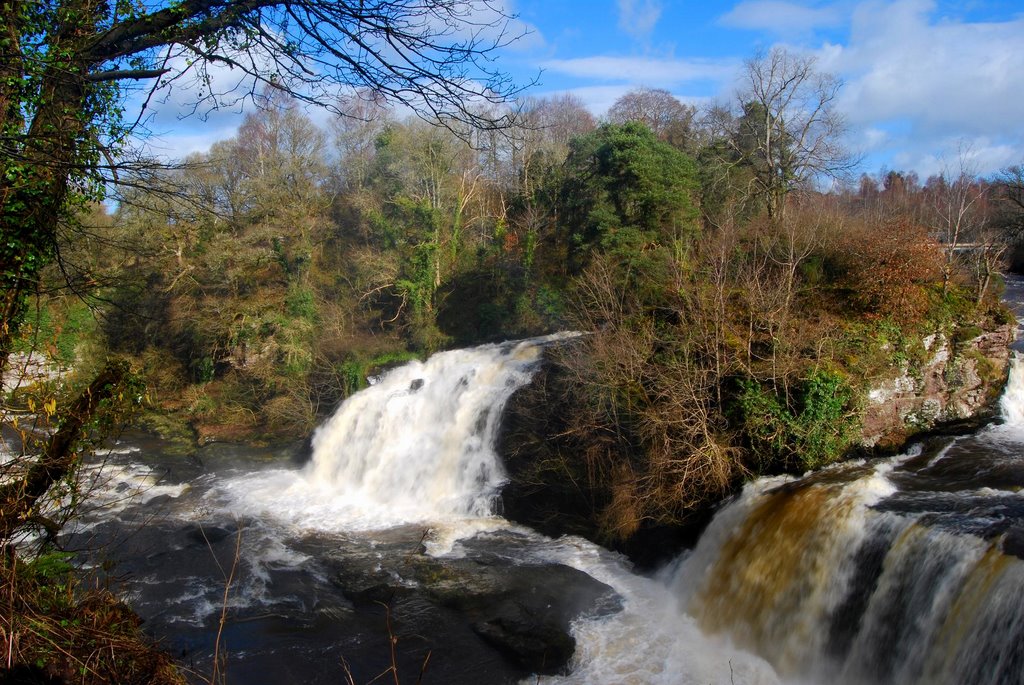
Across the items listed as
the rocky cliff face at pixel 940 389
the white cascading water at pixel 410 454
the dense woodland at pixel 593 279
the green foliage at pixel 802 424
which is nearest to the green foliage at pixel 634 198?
the dense woodland at pixel 593 279

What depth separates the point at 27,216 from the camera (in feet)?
14.5

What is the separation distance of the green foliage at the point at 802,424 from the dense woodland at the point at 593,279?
0.11 ft

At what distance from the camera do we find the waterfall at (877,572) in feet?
21.8

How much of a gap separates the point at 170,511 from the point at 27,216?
11253 millimetres

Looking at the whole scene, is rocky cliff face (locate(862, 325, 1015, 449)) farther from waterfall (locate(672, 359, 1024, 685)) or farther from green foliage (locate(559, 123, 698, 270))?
green foliage (locate(559, 123, 698, 270))

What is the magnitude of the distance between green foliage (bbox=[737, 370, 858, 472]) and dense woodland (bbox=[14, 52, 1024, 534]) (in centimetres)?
3

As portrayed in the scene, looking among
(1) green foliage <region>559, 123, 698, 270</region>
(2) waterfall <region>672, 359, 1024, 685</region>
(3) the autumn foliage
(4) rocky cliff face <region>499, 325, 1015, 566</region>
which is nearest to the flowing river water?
(2) waterfall <region>672, 359, 1024, 685</region>

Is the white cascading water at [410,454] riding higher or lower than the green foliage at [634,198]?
lower

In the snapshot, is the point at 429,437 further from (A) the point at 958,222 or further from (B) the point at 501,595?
(A) the point at 958,222

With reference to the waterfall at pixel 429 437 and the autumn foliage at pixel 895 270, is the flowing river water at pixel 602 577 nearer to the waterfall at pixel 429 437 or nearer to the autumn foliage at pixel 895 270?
the waterfall at pixel 429 437

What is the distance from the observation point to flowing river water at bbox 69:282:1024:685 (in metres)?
7.18

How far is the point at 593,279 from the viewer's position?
13.8 m

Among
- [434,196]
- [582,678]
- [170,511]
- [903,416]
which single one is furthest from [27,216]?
[434,196]

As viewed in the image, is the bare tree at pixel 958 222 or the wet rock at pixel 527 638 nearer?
the wet rock at pixel 527 638
